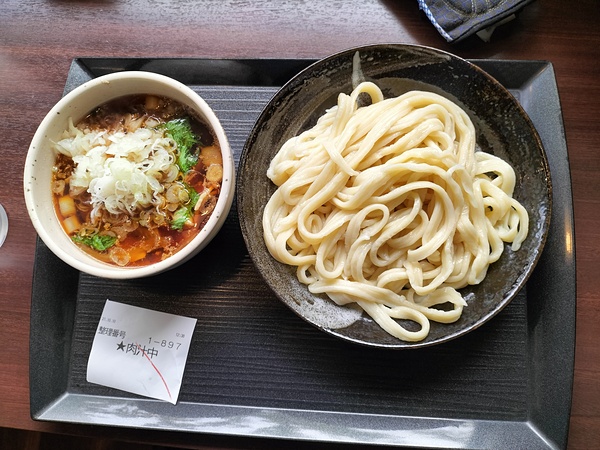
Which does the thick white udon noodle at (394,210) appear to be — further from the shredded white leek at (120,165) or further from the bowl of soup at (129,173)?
the shredded white leek at (120,165)

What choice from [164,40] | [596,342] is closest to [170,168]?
[164,40]

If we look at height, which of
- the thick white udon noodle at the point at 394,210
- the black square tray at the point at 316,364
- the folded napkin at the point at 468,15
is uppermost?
the folded napkin at the point at 468,15

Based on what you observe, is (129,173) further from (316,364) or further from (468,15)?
(468,15)

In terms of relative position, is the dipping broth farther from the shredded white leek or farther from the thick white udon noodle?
the thick white udon noodle

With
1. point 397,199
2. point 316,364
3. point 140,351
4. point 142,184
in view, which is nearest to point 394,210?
point 397,199

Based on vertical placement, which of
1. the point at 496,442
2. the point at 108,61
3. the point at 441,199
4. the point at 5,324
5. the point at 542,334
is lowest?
the point at 496,442

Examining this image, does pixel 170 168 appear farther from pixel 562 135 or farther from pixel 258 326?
pixel 562 135

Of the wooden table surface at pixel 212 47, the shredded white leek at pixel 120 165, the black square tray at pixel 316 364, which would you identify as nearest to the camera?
the shredded white leek at pixel 120 165

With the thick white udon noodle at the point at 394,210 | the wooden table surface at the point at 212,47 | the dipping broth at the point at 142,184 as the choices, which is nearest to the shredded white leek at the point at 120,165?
the dipping broth at the point at 142,184
